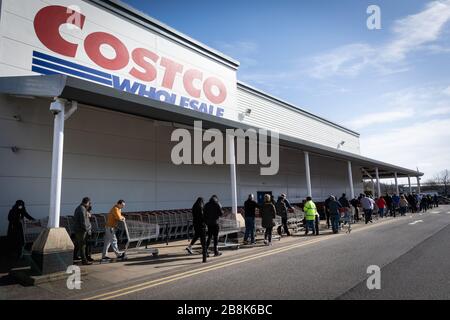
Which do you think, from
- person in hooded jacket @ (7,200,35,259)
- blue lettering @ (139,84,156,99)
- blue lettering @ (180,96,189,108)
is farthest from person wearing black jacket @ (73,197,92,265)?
blue lettering @ (180,96,189,108)

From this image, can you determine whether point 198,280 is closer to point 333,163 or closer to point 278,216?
point 278,216

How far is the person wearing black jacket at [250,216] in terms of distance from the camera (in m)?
11.1

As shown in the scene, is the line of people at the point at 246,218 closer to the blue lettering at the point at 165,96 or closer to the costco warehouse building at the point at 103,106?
the costco warehouse building at the point at 103,106

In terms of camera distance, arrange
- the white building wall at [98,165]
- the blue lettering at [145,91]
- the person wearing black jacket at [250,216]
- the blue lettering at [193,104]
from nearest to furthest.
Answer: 1. the white building wall at [98,165]
2. the person wearing black jacket at [250,216]
3. the blue lettering at [145,91]
4. the blue lettering at [193,104]

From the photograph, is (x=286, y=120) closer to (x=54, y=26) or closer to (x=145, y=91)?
(x=145, y=91)

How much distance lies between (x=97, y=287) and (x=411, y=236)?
11367 millimetres

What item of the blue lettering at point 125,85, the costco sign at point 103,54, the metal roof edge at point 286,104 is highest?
the metal roof edge at point 286,104

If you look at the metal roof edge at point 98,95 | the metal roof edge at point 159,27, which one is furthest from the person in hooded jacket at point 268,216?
the metal roof edge at point 159,27

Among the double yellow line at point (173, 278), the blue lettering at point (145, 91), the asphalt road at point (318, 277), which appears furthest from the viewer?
the blue lettering at point (145, 91)

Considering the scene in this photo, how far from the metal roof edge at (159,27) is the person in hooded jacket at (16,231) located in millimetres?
8367
